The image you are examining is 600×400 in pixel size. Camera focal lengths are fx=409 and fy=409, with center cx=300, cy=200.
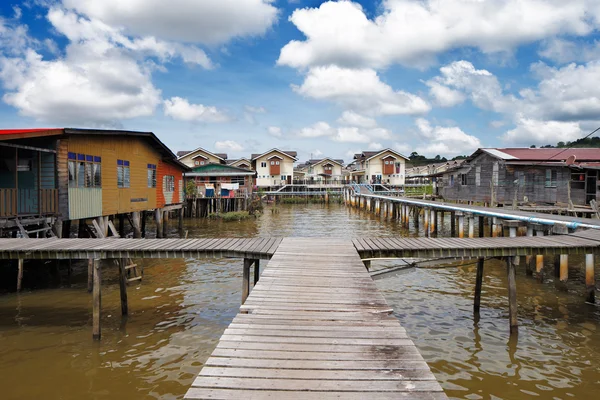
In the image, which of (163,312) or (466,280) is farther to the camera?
(466,280)

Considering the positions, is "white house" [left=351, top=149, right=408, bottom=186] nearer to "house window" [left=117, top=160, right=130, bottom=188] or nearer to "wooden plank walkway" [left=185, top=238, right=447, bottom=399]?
"house window" [left=117, top=160, right=130, bottom=188]

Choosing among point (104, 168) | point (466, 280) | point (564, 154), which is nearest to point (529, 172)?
point (564, 154)

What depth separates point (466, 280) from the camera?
1350 centimetres

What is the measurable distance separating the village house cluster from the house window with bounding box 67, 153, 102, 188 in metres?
0.04

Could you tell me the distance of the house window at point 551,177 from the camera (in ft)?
86.8

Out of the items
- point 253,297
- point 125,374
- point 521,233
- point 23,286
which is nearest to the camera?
point 253,297

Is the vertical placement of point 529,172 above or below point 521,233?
above

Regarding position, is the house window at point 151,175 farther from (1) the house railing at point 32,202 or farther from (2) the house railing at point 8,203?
(2) the house railing at point 8,203

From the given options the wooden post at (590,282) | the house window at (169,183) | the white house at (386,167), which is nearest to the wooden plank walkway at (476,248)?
the wooden post at (590,282)

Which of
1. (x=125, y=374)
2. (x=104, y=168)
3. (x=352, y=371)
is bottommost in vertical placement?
(x=125, y=374)

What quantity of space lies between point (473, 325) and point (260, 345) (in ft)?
21.9

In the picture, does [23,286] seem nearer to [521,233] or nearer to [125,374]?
[125,374]

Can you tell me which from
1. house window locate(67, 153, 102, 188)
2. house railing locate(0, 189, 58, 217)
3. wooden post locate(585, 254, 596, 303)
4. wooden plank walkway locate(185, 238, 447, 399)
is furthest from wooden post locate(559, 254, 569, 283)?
house window locate(67, 153, 102, 188)

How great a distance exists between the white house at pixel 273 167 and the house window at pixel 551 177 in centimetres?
3863
